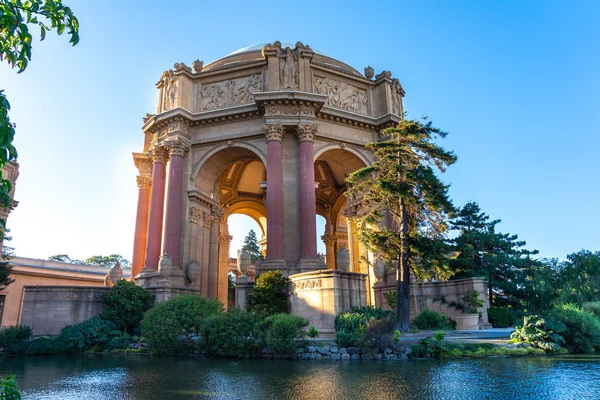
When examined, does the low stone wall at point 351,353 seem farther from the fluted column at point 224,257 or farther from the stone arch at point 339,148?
the fluted column at point 224,257

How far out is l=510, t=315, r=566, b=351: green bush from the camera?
12.0 meters

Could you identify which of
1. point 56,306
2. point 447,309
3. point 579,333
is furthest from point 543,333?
point 56,306

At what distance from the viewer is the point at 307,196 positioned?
2219cm

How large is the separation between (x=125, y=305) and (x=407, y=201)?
1348cm

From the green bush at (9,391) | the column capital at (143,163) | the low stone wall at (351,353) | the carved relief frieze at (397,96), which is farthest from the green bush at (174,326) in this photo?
the carved relief frieze at (397,96)

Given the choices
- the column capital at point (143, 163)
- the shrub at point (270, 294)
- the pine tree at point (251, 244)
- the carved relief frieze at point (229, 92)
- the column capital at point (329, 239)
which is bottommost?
the shrub at point (270, 294)

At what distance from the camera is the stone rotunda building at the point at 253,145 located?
73.6 feet

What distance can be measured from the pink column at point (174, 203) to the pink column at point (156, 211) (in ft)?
4.39

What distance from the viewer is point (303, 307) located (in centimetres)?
1562

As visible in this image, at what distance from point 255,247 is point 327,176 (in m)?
18.0

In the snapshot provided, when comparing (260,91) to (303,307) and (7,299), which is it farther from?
(7,299)

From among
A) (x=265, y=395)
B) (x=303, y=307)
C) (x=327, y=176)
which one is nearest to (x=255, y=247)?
(x=327, y=176)

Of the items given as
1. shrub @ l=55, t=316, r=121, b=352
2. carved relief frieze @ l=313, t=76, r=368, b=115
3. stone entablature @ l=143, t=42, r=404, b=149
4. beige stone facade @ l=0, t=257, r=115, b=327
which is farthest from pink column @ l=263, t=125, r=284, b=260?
beige stone facade @ l=0, t=257, r=115, b=327

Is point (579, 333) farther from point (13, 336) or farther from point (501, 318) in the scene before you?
point (13, 336)
